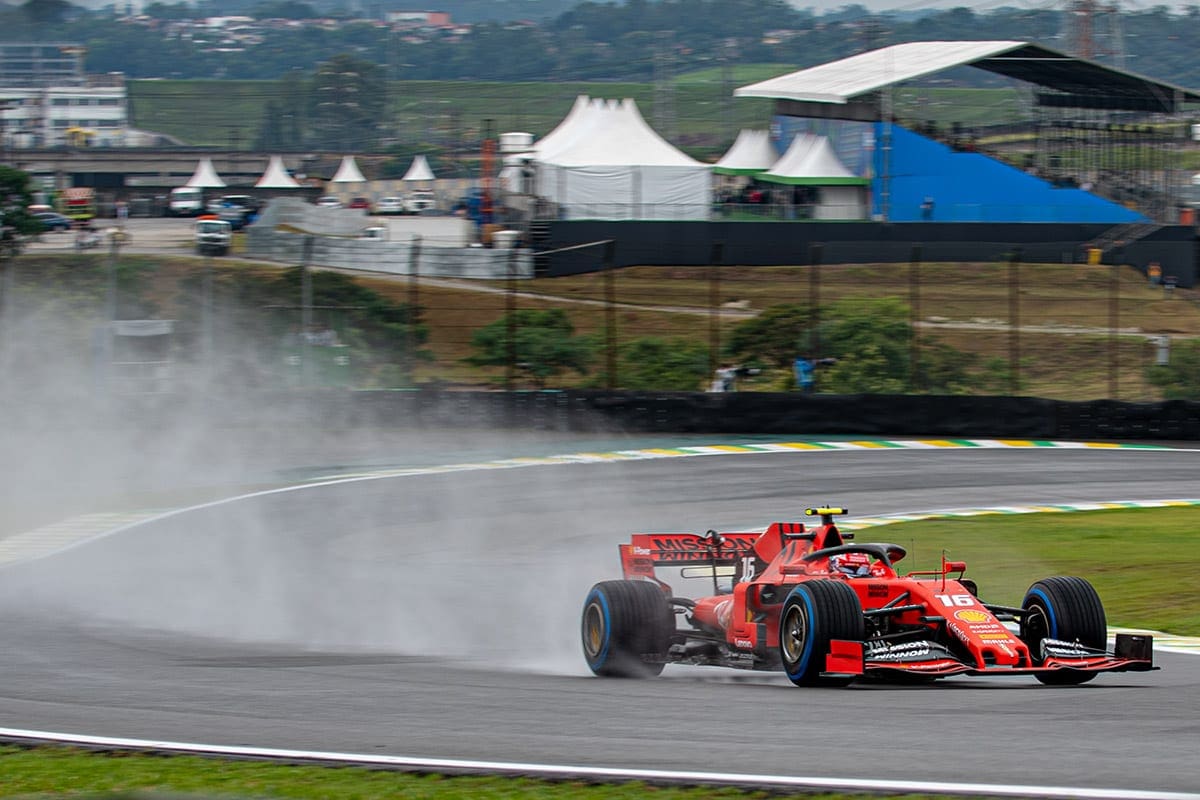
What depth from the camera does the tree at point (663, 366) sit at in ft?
95.8

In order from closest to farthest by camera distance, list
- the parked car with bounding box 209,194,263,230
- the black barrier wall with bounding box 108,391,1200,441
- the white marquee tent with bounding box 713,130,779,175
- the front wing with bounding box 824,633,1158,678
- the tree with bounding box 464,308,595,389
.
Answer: the front wing with bounding box 824,633,1158,678, the black barrier wall with bounding box 108,391,1200,441, the tree with bounding box 464,308,595,389, the parked car with bounding box 209,194,263,230, the white marquee tent with bounding box 713,130,779,175

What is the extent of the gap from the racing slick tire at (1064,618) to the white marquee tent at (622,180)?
1563 inches

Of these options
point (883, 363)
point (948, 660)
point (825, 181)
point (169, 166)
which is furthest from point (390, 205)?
point (948, 660)

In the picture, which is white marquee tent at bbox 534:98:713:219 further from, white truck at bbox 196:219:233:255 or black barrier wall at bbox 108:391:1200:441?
black barrier wall at bbox 108:391:1200:441

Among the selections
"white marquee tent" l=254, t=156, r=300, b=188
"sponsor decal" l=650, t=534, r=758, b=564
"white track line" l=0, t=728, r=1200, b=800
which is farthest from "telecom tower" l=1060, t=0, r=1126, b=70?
"white track line" l=0, t=728, r=1200, b=800

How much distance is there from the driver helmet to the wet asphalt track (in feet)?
2.95

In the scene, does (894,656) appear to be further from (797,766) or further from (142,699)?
(142,699)

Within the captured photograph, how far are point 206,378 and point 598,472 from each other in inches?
336

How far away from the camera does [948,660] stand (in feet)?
28.7

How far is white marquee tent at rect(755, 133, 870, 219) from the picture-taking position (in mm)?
52816

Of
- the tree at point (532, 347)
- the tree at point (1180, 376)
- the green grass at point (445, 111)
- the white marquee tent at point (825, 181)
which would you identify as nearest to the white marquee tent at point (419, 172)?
the green grass at point (445, 111)

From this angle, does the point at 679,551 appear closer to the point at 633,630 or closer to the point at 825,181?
the point at 633,630

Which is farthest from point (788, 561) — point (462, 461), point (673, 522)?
point (462, 461)

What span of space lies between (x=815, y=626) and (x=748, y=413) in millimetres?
19038
